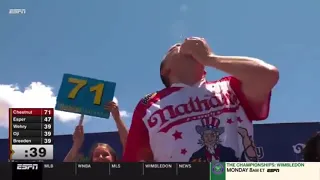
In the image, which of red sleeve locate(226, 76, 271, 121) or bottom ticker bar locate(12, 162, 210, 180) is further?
red sleeve locate(226, 76, 271, 121)

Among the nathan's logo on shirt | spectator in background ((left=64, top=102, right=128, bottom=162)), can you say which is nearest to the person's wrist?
spectator in background ((left=64, top=102, right=128, bottom=162))

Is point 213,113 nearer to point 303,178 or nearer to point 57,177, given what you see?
point 303,178

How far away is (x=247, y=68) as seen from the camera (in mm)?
1969

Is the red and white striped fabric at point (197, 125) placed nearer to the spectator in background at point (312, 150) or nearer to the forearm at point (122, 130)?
the forearm at point (122, 130)

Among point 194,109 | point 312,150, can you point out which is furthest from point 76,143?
point 312,150

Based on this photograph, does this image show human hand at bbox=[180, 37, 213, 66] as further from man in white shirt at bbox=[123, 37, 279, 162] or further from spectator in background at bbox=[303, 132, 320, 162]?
spectator in background at bbox=[303, 132, 320, 162]

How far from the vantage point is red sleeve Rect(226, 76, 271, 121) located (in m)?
2.04

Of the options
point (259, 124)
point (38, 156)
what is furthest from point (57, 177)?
point (259, 124)

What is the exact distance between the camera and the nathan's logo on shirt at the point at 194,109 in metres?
2.02

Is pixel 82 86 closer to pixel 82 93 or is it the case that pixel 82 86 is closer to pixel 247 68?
pixel 82 93

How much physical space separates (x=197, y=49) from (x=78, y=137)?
1.95 feet

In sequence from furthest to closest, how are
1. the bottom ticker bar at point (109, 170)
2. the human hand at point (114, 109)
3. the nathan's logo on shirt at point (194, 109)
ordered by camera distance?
the human hand at point (114, 109)
the nathan's logo on shirt at point (194, 109)
the bottom ticker bar at point (109, 170)

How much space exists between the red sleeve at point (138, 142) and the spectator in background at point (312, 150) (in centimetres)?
58
